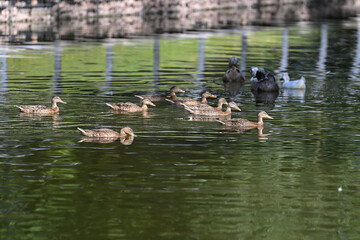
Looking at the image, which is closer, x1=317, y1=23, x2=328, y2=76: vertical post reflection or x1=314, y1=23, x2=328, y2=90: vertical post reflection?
x1=314, y1=23, x2=328, y2=90: vertical post reflection

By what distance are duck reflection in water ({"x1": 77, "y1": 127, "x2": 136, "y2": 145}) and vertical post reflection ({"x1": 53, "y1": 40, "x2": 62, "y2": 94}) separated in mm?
6193

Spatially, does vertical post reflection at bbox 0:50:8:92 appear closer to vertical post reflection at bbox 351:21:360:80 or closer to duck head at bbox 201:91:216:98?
duck head at bbox 201:91:216:98

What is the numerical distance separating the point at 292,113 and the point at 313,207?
25.8 ft

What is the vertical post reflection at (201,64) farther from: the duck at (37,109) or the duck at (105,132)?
the duck at (105,132)

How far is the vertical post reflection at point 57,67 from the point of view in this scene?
23.0 m

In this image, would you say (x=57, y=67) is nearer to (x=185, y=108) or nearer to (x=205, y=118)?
(x=185, y=108)

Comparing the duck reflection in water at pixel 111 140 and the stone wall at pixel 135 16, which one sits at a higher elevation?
the stone wall at pixel 135 16

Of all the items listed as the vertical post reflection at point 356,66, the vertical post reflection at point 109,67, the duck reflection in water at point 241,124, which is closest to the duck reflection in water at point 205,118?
the duck reflection in water at point 241,124

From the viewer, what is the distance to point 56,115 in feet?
60.0

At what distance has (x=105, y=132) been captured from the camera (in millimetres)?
15891

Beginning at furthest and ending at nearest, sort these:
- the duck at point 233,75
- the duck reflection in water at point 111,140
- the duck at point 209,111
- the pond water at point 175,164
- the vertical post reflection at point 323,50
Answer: the vertical post reflection at point 323,50
the duck at point 233,75
the duck at point 209,111
the duck reflection in water at point 111,140
the pond water at point 175,164

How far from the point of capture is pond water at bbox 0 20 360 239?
11.0 meters

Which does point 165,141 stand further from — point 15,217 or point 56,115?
point 15,217

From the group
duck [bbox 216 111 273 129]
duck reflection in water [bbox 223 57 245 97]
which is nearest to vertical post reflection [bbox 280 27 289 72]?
duck reflection in water [bbox 223 57 245 97]
